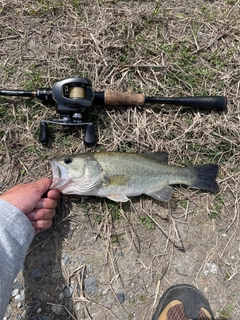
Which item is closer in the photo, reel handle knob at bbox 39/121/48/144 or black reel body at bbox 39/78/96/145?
black reel body at bbox 39/78/96/145

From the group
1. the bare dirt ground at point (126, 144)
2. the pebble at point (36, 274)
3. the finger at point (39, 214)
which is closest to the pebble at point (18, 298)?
the bare dirt ground at point (126, 144)

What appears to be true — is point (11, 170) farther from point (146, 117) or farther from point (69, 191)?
point (146, 117)

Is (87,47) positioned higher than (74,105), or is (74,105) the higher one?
(87,47)

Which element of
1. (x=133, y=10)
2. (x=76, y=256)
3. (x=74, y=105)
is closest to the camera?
(x=74, y=105)

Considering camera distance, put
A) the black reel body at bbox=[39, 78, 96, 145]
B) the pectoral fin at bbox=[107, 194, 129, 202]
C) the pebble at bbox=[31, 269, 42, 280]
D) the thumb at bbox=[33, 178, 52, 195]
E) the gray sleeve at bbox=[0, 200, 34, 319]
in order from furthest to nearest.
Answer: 1. the pebble at bbox=[31, 269, 42, 280]
2. the pectoral fin at bbox=[107, 194, 129, 202]
3. the thumb at bbox=[33, 178, 52, 195]
4. the black reel body at bbox=[39, 78, 96, 145]
5. the gray sleeve at bbox=[0, 200, 34, 319]

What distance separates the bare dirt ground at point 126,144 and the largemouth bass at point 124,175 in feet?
0.69

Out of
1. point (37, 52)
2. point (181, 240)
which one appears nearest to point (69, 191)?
point (181, 240)

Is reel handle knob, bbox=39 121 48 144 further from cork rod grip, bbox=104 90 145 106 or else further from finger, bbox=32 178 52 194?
cork rod grip, bbox=104 90 145 106

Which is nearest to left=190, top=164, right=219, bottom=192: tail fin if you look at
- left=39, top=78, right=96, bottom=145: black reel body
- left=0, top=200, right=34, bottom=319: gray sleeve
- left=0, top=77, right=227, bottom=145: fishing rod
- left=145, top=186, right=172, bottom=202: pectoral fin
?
left=145, top=186, right=172, bottom=202: pectoral fin

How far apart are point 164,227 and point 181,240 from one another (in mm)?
267

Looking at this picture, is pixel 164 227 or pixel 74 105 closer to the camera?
pixel 74 105

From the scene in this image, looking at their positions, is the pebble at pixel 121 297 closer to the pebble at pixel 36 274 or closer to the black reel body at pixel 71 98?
the pebble at pixel 36 274

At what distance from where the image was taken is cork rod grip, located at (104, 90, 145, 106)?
3.49m

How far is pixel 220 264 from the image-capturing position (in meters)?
3.70
